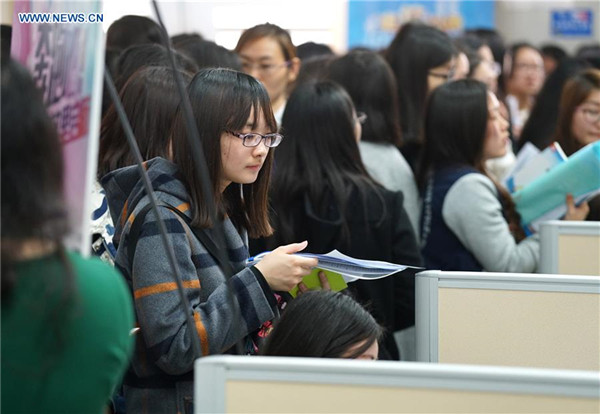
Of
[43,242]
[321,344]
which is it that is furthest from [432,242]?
[43,242]

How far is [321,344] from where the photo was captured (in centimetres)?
176

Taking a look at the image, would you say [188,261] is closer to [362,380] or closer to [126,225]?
[126,225]

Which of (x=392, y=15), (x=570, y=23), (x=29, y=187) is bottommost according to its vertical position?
(x=570, y=23)

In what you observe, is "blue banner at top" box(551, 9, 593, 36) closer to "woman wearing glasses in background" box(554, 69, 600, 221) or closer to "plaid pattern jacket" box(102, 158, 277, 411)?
"woman wearing glasses in background" box(554, 69, 600, 221)

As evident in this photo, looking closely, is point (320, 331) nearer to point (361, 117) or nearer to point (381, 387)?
point (381, 387)

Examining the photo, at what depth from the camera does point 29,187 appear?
3.50 feet

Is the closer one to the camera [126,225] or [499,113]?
[126,225]

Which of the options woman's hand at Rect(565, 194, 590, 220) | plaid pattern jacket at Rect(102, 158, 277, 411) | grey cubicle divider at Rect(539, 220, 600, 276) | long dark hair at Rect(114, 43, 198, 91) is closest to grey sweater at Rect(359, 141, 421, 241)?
woman's hand at Rect(565, 194, 590, 220)

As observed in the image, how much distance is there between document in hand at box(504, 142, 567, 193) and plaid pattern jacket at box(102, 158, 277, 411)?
176 centimetres

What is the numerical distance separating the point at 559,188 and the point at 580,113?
865mm

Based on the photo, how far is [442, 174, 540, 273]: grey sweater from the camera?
9.98 ft

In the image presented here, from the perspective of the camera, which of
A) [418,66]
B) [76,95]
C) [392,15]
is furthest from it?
[392,15]

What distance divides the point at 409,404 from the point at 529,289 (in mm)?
781

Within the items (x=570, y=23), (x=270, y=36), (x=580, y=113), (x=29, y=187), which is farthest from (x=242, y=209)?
(x=570, y=23)
